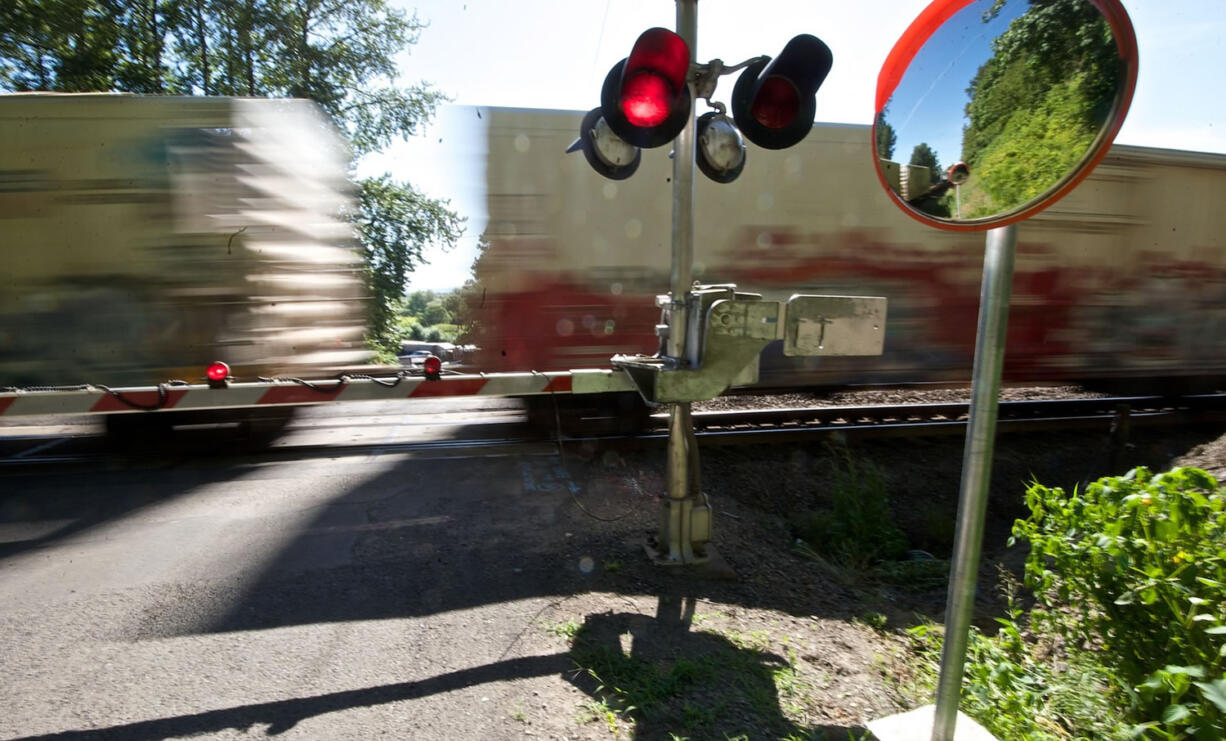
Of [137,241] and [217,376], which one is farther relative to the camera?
[137,241]

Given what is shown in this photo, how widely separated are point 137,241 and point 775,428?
6.51 meters

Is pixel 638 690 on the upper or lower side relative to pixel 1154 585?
lower

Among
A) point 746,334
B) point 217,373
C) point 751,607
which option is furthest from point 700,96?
point 217,373

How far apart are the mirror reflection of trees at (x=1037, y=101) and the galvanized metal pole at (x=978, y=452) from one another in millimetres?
220

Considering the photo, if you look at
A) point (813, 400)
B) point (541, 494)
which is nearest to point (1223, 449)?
point (813, 400)

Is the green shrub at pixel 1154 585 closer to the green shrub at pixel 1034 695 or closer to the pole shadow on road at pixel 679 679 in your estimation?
the green shrub at pixel 1034 695

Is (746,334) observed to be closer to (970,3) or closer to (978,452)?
(978,452)

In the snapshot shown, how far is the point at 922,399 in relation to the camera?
9.34 metres

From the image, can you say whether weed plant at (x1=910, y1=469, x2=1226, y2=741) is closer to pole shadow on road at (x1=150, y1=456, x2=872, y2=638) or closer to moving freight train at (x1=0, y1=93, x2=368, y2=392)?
pole shadow on road at (x1=150, y1=456, x2=872, y2=638)

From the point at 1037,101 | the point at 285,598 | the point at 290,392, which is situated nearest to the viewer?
the point at 1037,101

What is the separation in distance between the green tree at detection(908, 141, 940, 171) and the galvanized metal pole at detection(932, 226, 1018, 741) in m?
0.26

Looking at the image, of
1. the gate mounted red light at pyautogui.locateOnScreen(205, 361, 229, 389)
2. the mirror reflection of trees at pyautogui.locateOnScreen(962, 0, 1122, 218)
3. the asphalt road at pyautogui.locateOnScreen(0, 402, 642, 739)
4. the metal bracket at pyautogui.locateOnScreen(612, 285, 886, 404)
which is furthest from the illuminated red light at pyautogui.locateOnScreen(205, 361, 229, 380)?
the mirror reflection of trees at pyautogui.locateOnScreen(962, 0, 1122, 218)

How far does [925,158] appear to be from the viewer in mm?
1597

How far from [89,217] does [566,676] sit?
5.97 metres
